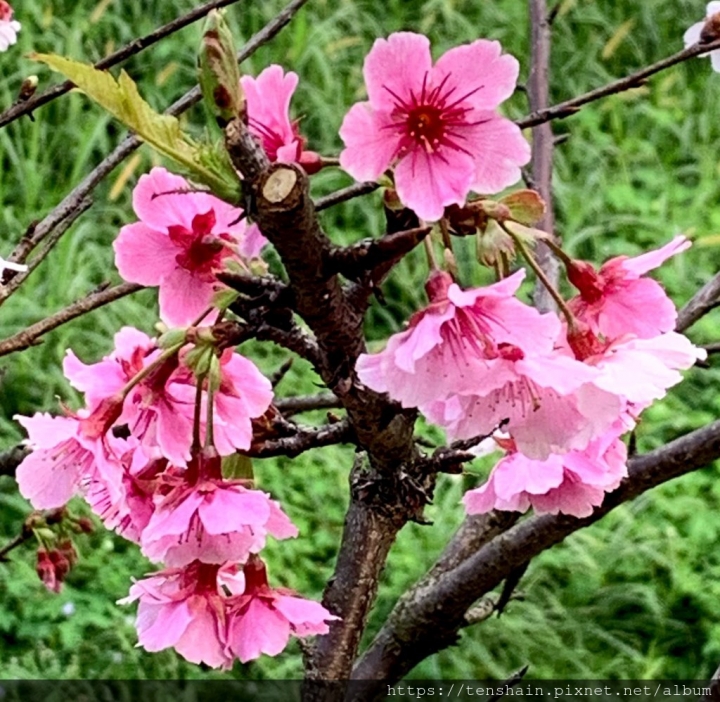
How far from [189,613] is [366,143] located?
0.25m

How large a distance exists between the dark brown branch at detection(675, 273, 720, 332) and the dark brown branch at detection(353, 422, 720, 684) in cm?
20

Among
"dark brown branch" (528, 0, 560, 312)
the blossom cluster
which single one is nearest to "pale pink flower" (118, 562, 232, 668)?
the blossom cluster

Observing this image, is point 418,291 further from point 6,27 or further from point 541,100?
point 6,27

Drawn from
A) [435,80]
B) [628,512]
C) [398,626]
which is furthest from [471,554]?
[628,512]

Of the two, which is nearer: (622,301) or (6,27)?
(622,301)

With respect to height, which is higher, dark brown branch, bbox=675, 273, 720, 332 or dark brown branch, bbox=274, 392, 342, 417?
dark brown branch, bbox=274, 392, 342, 417

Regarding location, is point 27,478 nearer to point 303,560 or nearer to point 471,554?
point 471,554

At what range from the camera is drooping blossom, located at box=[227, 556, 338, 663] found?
0.61m

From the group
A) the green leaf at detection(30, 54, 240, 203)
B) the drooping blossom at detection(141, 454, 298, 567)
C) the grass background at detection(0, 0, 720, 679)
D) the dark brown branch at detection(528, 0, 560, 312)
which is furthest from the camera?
the grass background at detection(0, 0, 720, 679)

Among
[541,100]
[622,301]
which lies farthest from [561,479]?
[541,100]

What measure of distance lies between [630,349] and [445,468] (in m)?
0.16

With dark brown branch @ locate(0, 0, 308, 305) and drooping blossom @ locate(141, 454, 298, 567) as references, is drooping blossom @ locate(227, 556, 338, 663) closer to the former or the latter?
drooping blossom @ locate(141, 454, 298, 567)

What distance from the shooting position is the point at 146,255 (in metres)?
0.58

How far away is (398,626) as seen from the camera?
90 cm
